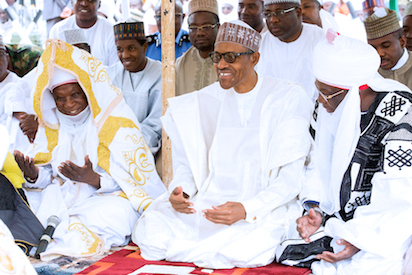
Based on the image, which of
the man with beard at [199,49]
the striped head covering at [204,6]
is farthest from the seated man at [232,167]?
the striped head covering at [204,6]

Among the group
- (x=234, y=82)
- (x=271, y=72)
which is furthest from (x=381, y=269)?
(x=271, y=72)

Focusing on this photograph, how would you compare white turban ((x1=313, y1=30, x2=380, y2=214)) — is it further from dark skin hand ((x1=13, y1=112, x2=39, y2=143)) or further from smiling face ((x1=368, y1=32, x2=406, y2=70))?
dark skin hand ((x1=13, y1=112, x2=39, y2=143))

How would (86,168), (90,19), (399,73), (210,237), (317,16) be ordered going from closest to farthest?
(210,237), (86,168), (399,73), (317,16), (90,19)

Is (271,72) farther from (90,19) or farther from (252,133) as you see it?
(90,19)

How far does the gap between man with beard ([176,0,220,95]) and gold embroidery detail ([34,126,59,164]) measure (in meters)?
1.73

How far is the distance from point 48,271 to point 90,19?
14.0 ft

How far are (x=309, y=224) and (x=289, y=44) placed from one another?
251cm

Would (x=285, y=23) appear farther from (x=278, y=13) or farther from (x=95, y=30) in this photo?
(x=95, y=30)

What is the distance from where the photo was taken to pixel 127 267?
3619 mm

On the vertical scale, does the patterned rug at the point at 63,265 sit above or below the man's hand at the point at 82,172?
below

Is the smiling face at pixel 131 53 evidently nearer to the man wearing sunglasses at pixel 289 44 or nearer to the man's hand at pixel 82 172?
the man wearing sunglasses at pixel 289 44

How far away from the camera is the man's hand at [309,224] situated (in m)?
3.48

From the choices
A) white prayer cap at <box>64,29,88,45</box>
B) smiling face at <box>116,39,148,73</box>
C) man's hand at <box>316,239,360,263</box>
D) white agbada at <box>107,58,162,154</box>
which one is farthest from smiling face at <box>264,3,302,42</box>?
man's hand at <box>316,239,360,263</box>

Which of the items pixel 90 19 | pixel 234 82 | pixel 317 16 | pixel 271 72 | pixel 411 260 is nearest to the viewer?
pixel 411 260
